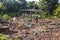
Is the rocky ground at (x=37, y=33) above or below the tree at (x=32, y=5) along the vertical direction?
above

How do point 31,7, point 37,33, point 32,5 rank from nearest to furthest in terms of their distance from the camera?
point 37,33, point 32,5, point 31,7

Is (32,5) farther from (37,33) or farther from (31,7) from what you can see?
(37,33)

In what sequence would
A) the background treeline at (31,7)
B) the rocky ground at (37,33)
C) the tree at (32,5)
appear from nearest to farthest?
the rocky ground at (37,33)
the background treeline at (31,7)
the tree at (32,5)

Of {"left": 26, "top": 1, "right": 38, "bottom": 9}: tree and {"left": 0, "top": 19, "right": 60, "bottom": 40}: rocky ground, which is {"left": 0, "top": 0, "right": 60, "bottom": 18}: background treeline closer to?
{"left": 26, "top": 1, "right": 38, "bottom": 9}: tree

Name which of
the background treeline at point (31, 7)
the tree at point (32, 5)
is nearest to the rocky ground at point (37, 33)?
the background treeline at point (31, 7)

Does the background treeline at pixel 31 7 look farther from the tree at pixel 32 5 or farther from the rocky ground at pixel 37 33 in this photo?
the rocky ground at pixel 37 33

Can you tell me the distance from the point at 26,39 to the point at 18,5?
68.9 feet

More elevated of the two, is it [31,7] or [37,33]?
[37,33]

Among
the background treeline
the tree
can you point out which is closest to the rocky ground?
the background treeline

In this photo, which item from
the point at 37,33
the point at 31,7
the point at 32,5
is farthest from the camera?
the point at 31,7

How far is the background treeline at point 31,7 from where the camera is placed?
25.5m

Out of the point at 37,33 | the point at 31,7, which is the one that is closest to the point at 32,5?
the point at 31,7

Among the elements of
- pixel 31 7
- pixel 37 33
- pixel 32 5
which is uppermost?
pixel 37 33

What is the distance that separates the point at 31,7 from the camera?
31562mm
